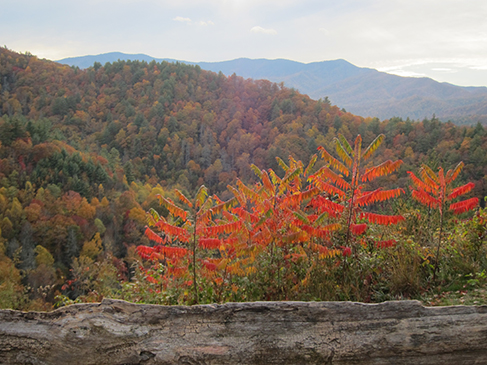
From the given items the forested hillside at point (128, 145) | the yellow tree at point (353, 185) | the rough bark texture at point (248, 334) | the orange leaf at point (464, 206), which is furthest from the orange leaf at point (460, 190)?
the forested hillside at point (128, 145)

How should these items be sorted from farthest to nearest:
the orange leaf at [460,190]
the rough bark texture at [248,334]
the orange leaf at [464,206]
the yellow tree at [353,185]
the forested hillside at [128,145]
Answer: the forested hillside at [128,145] < the orange leaf at [464,206] < the orange leaf at [460,190] < the yellow tree at [353,185] < the rough bark texture at [248,334]

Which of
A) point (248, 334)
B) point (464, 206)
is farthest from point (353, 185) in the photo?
point (248, 334)

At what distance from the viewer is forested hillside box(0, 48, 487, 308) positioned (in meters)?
50.8

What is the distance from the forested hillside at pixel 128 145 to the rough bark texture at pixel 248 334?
15.7 m

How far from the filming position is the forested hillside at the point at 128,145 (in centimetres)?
5078

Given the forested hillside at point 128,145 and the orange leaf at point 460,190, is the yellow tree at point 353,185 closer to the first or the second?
the orange leaf at point 460,190

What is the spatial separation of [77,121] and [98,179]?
6067cm

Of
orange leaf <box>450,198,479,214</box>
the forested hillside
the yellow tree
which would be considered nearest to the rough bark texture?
the yellow tree

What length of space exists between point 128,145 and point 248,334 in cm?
11301

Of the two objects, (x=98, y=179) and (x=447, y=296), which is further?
(x=98, y=179)

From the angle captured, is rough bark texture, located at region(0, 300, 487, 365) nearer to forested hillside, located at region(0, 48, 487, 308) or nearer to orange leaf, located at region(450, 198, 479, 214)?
orange leaf, located at region(450, 198, 479, 214)

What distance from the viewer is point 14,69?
14362 cm

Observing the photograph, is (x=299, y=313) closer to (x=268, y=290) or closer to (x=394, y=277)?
(x=268, y=290)

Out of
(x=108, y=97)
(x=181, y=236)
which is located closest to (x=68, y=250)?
(x=181, y=236)
